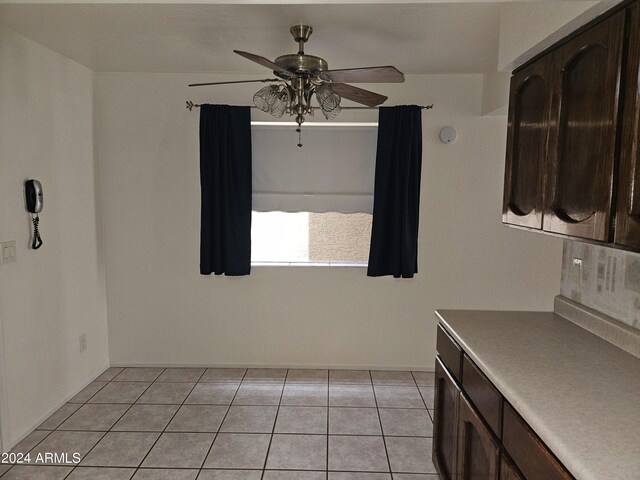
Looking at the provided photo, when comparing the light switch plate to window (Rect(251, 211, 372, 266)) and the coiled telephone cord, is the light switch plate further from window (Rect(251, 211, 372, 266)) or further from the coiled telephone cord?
window (Rect(251, 211, 372, 266))

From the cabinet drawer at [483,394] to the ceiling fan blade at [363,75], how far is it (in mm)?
1326

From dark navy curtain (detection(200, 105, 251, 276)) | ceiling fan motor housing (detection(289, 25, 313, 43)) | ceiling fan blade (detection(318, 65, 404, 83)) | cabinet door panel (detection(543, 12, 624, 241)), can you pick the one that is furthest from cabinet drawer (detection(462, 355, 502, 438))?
dark navy curtain (detection(200, 105, 251, 276))

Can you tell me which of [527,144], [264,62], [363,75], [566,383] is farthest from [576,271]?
[264,62]

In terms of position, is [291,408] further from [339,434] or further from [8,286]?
[8,286]

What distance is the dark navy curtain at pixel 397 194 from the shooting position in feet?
11.3

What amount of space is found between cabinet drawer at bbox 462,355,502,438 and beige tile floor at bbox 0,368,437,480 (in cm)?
87

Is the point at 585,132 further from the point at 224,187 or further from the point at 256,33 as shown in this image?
the point at 224,187

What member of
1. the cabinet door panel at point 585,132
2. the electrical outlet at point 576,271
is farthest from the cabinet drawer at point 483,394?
the electrical outlet at point 576,271

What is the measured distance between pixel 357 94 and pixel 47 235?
223 centimetres

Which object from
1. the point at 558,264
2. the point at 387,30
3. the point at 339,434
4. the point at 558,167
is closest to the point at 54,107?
the point at 387,30

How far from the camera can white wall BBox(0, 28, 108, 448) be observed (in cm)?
258

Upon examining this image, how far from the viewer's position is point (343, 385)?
347 cm

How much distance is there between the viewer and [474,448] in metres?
1.73

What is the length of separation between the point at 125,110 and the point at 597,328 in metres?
3.59
